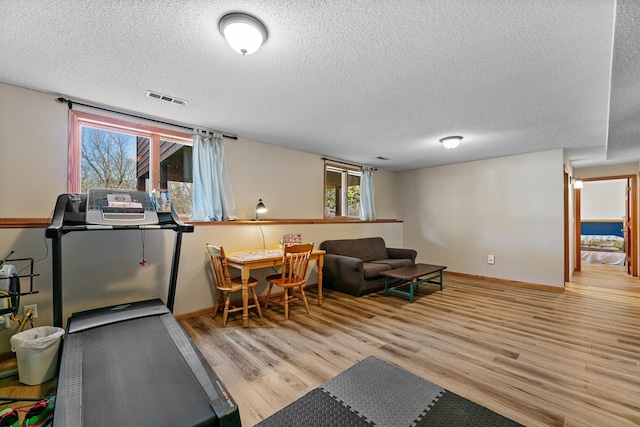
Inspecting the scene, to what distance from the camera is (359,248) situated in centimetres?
506

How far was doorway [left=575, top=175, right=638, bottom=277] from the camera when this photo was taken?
18.4ft

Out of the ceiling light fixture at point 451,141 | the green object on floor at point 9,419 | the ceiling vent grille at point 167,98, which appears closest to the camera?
the green object on floor at point 9,419

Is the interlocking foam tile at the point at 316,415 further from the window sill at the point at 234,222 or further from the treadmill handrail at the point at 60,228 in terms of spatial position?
the window sill at the point at 234,222

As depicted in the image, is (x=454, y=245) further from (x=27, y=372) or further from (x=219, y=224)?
(x=27, y=372)

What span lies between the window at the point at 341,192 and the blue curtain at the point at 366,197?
14 cm

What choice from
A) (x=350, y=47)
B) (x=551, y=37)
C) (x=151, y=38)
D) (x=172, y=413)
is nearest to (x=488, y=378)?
(x=172, y=413)

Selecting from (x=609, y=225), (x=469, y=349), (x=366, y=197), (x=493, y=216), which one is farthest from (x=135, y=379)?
(x=609, y=225)

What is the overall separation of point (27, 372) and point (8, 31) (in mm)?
2296

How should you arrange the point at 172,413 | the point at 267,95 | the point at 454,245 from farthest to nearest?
1. the point at 454,245
2. the point at 267,95
3. the point at 172,413

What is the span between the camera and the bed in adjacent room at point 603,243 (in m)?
6.79

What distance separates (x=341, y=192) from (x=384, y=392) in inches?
167

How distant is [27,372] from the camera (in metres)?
1.97

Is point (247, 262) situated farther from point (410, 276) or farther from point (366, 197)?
point (366, 197)

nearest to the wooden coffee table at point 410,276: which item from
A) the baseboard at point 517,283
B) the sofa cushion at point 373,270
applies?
the sofa cushion at point 373,270
